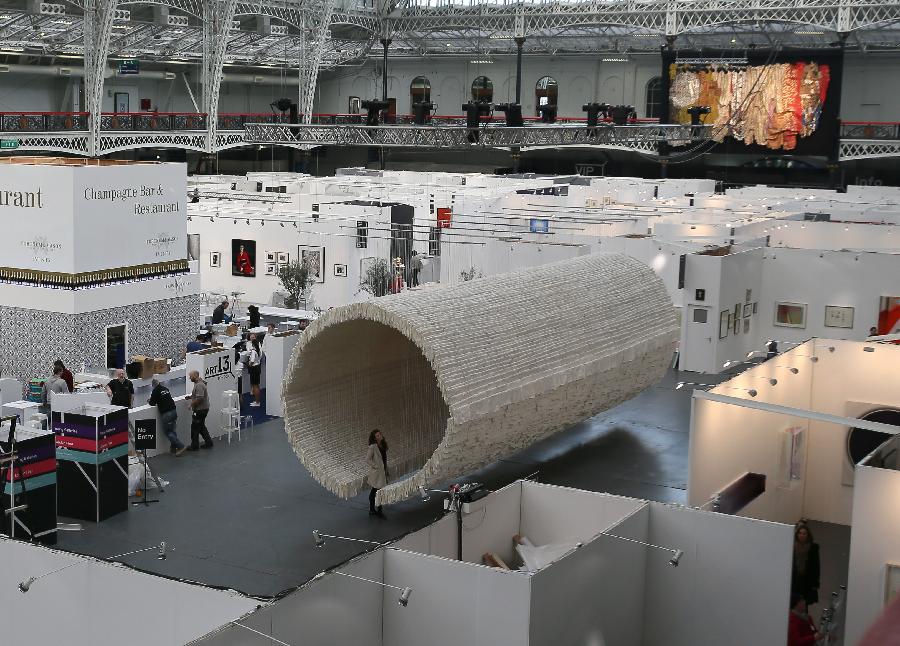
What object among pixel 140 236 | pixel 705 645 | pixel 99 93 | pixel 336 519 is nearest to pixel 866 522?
pixel 705 645

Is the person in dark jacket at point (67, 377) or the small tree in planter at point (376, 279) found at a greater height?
the small tree in planter at point (376, 279)

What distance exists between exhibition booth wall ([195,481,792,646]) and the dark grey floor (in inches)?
97.2

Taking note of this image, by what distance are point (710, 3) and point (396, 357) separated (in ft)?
115

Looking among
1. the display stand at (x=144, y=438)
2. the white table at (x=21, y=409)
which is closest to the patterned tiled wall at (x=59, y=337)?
the white table at (x=21, y=409)

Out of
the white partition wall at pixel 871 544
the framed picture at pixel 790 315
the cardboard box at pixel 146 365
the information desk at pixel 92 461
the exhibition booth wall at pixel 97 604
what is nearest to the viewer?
the exhibition booth wall at pixel 97 604

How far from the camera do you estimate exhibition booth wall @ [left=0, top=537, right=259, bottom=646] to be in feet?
23.6

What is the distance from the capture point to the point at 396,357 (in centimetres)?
1454

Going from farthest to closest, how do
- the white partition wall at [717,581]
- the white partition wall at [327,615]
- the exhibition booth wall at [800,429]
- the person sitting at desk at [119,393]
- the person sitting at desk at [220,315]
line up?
the person sitting at desk at [220,315]
the person sitting at desk at [119,393]
the exhibition booth wall at [800,429]
the white partition wall at [717,581]
the white partition wall at [327,615]

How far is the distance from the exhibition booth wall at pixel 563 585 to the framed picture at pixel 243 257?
693 inches

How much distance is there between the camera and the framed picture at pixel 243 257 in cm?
2631

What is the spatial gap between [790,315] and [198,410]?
10.8 m

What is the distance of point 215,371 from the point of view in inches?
654

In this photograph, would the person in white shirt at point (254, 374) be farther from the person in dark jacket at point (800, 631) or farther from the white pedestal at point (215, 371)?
the person in dark jacket at point (800, 631)

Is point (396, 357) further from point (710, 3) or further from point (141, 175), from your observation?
point (710, 3)
